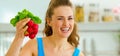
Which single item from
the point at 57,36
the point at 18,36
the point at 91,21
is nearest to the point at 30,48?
the point at 57,36

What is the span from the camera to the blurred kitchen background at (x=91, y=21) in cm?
307

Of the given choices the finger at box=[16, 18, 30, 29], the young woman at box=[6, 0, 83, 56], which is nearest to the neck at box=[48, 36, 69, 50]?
the young woman at box=[6, 0, 83, 56]

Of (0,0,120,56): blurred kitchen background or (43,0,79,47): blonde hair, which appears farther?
(0,0,120,56): blurred kitchen background

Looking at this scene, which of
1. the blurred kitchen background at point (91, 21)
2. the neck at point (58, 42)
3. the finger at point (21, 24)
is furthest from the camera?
the blurred kitchen background at point (91, 21)

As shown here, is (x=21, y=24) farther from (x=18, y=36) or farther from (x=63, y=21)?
(x=63, y=21)

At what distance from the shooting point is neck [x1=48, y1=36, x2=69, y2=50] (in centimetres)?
133

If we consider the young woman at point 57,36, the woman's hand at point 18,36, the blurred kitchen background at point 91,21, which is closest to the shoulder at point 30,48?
the young woman at point 57,36

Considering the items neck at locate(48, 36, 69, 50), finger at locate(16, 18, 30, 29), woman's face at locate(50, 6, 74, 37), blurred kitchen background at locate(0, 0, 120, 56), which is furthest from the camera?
blurred kitchen background at locate(0, 0, 120, 56)

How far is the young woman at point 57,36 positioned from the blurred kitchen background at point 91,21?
65.7 inches

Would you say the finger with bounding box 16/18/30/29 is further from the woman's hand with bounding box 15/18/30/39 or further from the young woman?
the young woman

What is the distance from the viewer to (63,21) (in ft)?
4.02

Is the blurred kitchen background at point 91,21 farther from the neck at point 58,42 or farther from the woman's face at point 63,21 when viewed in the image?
the woman's face at point 63,21

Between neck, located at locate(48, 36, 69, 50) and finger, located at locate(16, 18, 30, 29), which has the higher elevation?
finger, located at locate(16, 18, 30, 29)

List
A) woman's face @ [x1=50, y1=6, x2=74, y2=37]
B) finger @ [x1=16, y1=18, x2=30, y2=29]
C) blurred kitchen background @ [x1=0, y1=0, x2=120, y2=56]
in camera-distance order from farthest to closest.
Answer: blurred kitchen background @ [x1=0, y1=0, x2=120, y2=56] → woman's face @ [x1=50, y1=6, x2=74, y2=37] → finger @ [x1=16, y1=18, x2=30, y2=29]
